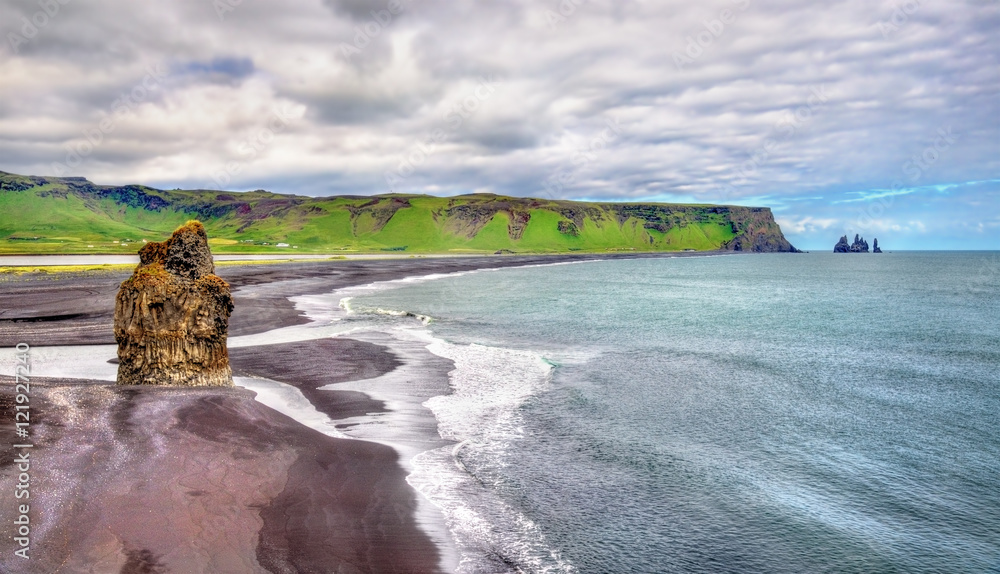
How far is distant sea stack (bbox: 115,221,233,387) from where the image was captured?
62.3ft

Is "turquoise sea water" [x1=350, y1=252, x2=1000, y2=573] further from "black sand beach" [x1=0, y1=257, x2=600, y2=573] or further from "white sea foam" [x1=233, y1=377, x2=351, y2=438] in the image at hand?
"white sea foam" [x1=233, y1=377, x2=351, y2=438]

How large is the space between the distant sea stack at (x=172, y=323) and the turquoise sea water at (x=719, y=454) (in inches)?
353

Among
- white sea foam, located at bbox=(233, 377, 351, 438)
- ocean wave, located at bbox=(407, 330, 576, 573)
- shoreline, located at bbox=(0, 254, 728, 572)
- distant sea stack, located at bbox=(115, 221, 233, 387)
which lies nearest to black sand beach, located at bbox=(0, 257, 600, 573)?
shoreline, located at bbox=(0, 254, 728, 572)

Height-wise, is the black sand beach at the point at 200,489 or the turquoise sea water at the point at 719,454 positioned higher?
the black sand beach at the point at 200,489

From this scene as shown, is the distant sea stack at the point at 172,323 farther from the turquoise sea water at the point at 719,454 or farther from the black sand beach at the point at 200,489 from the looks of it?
the turquoise sea water at the point at 719,454

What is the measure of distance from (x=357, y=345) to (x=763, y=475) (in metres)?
25.0

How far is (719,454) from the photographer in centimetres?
1789

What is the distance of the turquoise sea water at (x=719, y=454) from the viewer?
39.8ft

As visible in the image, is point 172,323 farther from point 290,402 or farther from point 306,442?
point 306,442

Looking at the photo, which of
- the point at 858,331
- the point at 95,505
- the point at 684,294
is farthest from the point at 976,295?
the point at 95,505

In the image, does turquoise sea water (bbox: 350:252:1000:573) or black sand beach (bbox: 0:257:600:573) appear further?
turquoise sea water (bbox: 350:252:1000:573)

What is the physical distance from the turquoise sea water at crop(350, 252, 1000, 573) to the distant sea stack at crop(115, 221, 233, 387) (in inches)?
353

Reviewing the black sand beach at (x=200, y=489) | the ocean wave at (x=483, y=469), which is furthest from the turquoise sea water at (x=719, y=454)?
the black sand beach at (x=200, y=489)

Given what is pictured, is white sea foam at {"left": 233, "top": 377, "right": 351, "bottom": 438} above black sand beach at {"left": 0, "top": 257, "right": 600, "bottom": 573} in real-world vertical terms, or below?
below
